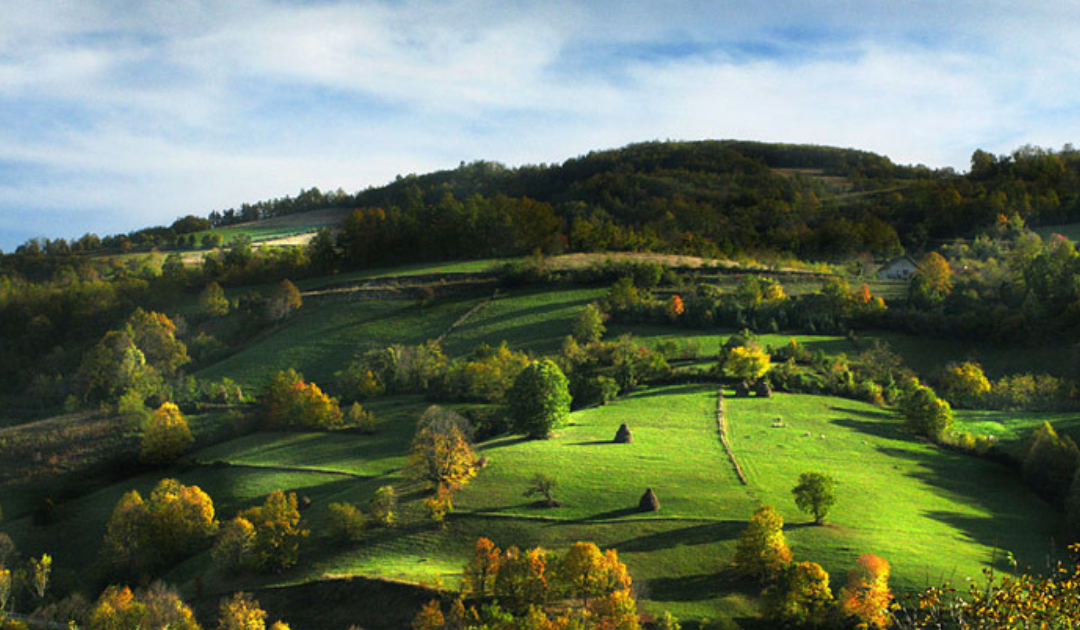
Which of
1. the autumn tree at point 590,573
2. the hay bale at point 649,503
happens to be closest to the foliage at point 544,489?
the hay bale at point 649,503

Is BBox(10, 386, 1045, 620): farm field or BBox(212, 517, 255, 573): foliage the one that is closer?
Answer: BBox(10, 386, 1045, 620): farm field

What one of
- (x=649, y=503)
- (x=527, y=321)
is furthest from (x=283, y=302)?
(x=649, y=503)

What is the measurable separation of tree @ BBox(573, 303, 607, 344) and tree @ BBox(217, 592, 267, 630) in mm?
62511

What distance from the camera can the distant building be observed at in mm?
145750

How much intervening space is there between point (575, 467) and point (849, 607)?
82.9 feet

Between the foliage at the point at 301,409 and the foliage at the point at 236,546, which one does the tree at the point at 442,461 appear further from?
the foliage at the point at 301,409

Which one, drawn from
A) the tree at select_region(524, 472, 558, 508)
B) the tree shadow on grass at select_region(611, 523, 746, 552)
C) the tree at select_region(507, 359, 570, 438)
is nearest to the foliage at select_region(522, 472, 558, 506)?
the tree at select_region(524, 472, 558, 508)

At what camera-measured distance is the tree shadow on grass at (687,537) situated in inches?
2014

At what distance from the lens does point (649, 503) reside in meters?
55.7

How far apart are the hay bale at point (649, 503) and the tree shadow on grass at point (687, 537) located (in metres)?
2.99

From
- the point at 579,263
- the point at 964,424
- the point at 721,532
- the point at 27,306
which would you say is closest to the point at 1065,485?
the point at 964,424

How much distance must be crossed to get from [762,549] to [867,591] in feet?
20.4

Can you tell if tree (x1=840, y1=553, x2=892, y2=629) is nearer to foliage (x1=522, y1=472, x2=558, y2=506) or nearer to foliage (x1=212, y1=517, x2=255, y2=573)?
foliage (x1=522, y1=472, x2=558, y2=506)

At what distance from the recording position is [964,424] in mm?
79000
